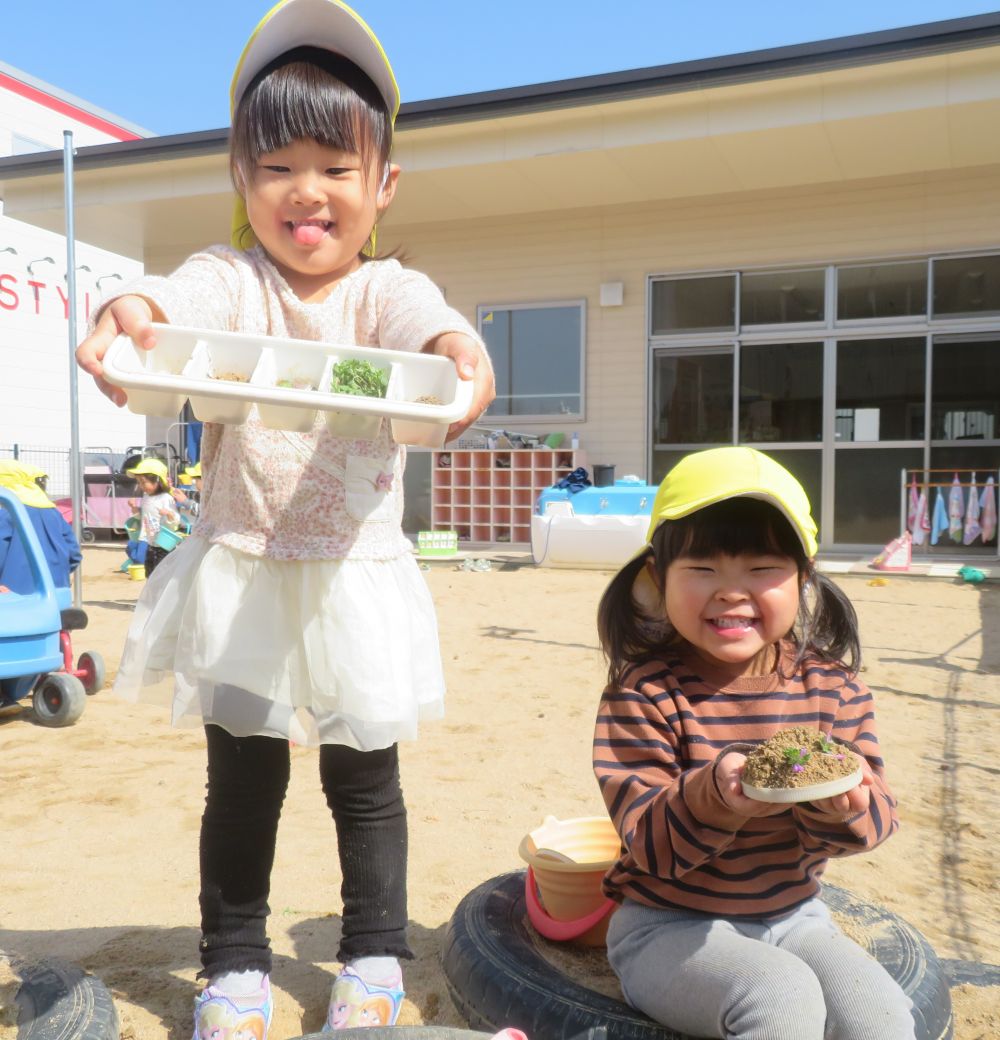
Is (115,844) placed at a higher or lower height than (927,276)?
lower

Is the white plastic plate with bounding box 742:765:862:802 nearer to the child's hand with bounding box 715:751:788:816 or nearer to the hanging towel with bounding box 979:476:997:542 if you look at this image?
the child's hand with bounding box 715:751:788:816

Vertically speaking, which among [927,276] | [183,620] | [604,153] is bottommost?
[183,620]

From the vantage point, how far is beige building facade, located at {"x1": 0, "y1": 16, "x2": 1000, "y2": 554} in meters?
8.52

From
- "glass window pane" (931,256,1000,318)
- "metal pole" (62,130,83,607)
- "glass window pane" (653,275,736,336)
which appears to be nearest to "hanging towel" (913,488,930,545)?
"glass window pane" (931,256,1000,318)

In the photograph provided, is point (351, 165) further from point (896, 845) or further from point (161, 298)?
point (896, 845)

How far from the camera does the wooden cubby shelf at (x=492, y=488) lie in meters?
10.6

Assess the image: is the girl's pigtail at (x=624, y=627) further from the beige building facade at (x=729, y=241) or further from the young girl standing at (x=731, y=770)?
the beige building facade at (x=729, y=241)

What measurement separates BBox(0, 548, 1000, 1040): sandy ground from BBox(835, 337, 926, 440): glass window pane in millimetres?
5364

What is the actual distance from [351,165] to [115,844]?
1.85 metres

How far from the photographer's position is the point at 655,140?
29.2 feet

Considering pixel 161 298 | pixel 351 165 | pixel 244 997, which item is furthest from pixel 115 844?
pixel 351 165

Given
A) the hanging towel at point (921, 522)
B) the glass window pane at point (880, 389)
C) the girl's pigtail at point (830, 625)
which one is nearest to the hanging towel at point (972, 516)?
the hanging towel at point (921, 522)

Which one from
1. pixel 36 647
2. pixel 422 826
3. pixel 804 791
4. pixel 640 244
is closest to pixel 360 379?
pixel 804 791

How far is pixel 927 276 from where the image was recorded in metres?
9.62
